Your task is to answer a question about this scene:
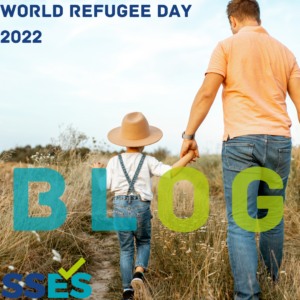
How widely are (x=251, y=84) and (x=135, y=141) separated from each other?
46.3 inches

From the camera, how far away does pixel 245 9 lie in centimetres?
249

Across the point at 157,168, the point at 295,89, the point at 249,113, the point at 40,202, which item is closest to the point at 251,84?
the point at 249,113

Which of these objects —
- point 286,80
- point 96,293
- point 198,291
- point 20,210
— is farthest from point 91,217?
point 286,80

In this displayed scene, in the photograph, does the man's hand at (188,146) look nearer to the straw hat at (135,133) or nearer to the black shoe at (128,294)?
the straw hat at (135,133)

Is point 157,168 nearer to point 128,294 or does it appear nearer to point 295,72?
point 128,294

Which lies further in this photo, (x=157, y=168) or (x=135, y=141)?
(x=135, y=141)

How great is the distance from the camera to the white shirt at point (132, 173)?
2729mm

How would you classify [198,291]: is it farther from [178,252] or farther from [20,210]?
[20,210]

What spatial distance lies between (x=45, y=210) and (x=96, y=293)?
1.34m

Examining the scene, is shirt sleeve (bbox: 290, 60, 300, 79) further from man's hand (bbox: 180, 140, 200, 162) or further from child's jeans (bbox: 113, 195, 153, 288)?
child's jeans (bbox: 113, 195, 153, 288)

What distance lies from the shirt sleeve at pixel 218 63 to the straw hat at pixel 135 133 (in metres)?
0.92

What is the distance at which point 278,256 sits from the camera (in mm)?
2625

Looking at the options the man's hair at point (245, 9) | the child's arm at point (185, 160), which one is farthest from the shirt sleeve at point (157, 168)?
the man's hair at point (245, 9)

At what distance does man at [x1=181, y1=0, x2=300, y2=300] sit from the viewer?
2.13 meters
